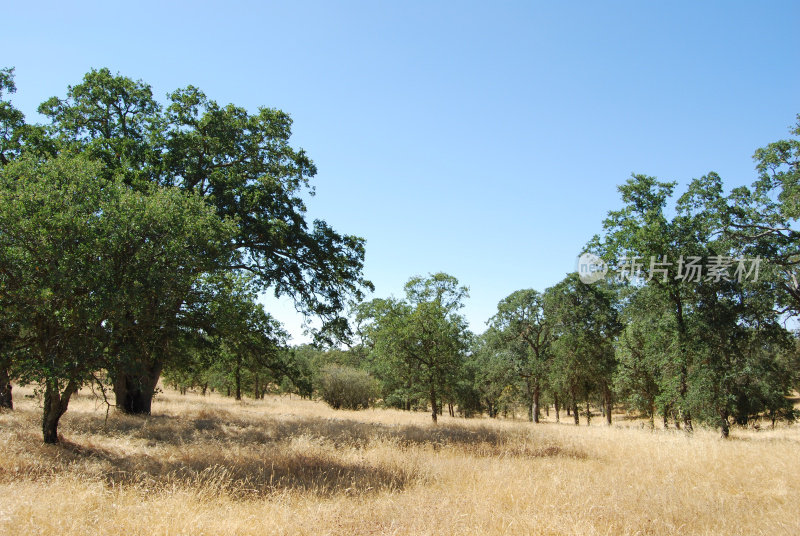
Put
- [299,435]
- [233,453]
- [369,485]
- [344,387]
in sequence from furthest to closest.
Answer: [344,387], [299,435], [233,453], [369,485]

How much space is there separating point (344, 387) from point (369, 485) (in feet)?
110

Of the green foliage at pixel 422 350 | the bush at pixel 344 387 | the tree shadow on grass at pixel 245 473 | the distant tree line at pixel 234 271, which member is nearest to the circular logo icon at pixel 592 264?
the distant tree line at pixel 234 271

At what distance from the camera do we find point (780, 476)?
1036 cm

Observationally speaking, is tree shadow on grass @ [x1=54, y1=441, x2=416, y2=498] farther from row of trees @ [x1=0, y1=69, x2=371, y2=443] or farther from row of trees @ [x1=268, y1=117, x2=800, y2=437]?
row of trees @ [x1=268, y1=117, x2=800, y2=437]

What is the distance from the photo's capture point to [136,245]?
A: 9602mm

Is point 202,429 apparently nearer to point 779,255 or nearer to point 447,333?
point 447,333

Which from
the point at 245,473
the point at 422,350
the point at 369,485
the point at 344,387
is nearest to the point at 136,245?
the point at 245,473

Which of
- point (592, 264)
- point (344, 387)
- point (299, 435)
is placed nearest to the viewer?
point (299, 435)

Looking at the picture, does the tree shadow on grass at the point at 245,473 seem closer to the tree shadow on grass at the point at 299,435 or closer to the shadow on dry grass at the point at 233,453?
the shadow on dry grass at the point at 233,453

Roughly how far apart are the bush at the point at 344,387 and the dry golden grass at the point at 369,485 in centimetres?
2659

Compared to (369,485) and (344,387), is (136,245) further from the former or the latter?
(344,387)

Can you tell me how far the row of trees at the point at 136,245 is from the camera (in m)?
8.62

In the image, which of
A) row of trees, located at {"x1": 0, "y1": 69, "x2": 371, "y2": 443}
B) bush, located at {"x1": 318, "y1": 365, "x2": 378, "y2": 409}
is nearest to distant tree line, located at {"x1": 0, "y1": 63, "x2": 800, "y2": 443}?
row of trees, located at {"x1": 0, "y1": 69, "x2": 371, "y2": 443}

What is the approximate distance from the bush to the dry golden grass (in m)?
26.6
